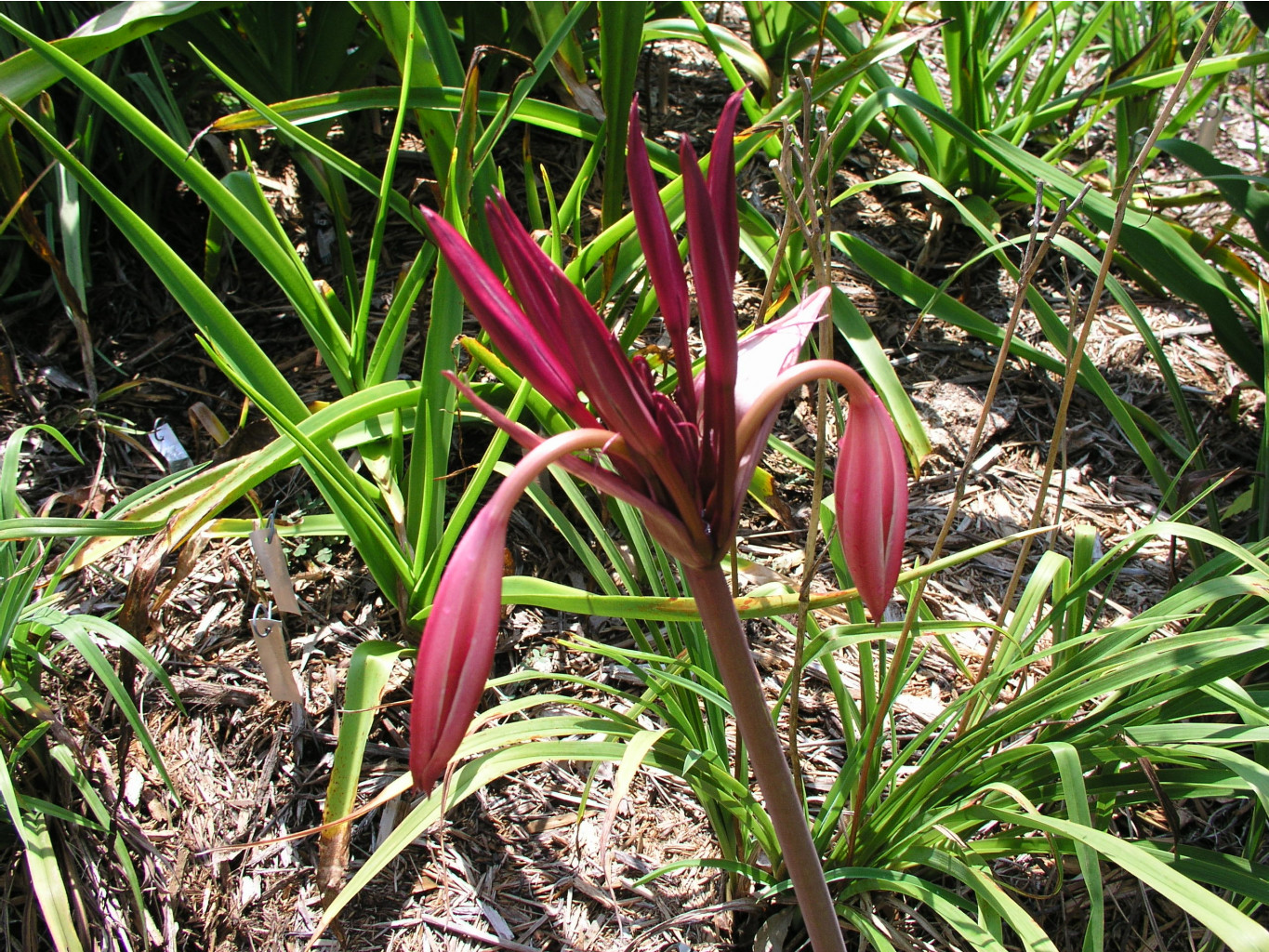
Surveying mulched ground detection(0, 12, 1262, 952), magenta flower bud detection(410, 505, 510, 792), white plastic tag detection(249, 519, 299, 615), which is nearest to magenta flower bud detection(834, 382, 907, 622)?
magenta flower bud detection(410, 505, 510, 792)

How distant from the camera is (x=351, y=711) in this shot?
39.4 inches

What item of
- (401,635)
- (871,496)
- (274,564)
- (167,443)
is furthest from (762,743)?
(167,443)

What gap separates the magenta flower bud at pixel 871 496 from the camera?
0.43 m

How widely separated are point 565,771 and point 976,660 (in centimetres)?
59

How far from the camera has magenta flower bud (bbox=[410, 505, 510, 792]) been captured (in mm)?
319

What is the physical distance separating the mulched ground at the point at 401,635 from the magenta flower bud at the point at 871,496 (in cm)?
46

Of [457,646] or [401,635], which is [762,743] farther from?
[401,635]

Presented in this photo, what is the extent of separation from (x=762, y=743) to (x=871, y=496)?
16 centimetres

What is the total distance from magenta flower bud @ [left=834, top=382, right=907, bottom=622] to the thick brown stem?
0.23 feet

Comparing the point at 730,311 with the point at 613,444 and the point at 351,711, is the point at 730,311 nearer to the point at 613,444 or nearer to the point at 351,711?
the point at 613,444

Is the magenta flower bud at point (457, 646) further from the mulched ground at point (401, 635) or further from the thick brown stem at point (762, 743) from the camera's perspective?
the mulched ground at point (401, 635)

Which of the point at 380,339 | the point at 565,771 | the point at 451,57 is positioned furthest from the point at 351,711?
the point at 451,57

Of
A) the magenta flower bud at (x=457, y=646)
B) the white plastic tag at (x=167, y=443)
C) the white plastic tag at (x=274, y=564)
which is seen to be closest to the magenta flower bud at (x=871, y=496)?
the magenta flower bud at (x=457, y=646)

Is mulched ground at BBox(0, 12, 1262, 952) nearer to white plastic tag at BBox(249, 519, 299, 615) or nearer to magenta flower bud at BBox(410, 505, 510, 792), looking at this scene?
white plastic tag at BBox(249, 519, 299, 615)
